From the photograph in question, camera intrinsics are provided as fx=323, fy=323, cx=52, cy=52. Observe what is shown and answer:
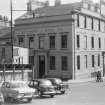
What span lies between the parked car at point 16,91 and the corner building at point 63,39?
2722cm

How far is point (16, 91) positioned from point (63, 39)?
97.2ft

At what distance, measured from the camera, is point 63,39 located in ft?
169

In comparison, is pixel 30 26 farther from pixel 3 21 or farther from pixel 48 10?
pixel 3 21

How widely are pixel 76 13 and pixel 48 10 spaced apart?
8124 millimetres

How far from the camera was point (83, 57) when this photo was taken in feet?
177

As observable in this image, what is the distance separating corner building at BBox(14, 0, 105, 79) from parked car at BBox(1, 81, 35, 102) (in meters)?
27.2

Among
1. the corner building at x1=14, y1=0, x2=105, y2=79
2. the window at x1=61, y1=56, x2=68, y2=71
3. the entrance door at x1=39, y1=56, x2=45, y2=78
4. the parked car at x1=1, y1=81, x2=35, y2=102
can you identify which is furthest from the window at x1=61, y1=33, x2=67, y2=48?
the parked car at x1=1, y1=81, x2=35, y2=102

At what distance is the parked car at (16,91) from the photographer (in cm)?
2252

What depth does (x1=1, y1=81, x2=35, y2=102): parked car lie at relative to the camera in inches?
887

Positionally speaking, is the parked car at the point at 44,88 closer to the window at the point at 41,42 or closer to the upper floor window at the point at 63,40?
the upper floor window at the point at 63,40

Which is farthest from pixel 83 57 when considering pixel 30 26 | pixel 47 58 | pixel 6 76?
pixel 6 76

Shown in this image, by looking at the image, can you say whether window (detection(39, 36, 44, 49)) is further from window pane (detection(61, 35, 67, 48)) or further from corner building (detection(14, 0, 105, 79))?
window pane (detection(61, 35, 67, 48))

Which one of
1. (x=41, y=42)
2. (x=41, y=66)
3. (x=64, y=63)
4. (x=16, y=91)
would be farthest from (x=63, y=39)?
(x=16, y=91)

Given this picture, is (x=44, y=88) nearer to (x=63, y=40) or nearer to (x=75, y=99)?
(x=75, y=99)
